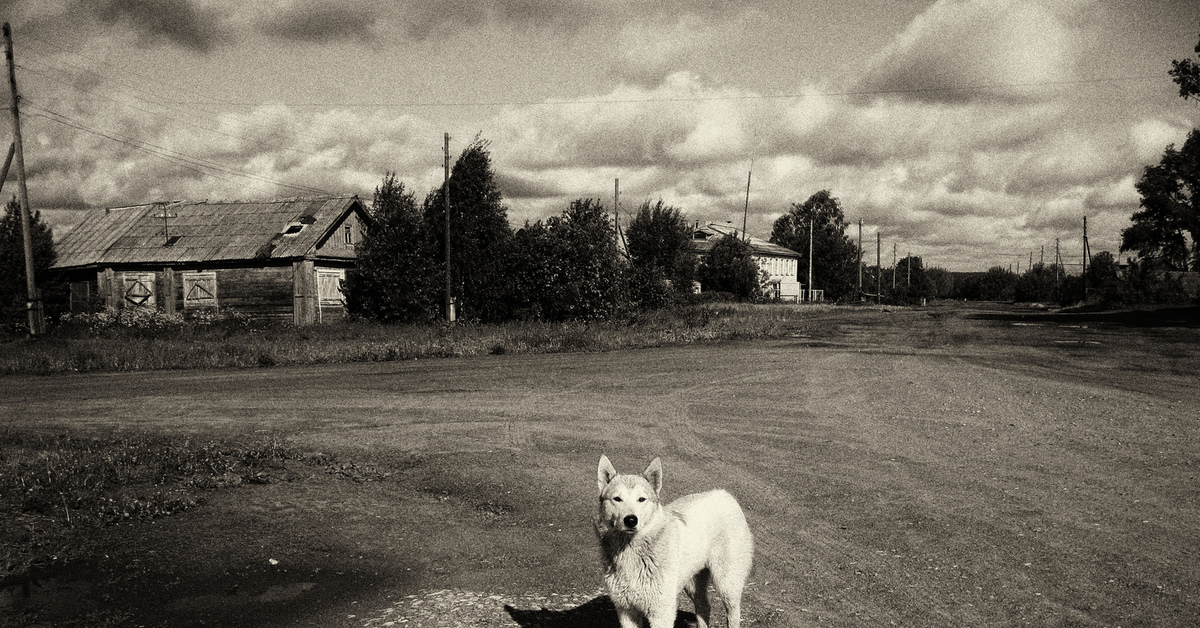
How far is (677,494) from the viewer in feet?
27.2

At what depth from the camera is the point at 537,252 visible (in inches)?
1366

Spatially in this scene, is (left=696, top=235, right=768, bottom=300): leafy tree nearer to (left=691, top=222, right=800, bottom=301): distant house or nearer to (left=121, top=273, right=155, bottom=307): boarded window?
(left=691, top=222, right=800, bottom=301): distant house

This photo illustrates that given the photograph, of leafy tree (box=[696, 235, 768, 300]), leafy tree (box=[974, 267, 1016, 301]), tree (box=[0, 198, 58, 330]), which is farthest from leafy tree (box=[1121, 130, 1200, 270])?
leafy tree (box=[974, 267, 1016, 301])

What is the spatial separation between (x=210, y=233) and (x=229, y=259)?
11.1 feet

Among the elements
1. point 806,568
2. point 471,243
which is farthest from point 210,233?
point 806,568

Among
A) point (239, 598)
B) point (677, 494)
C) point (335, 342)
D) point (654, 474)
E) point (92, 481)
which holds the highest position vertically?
point (654, 474)

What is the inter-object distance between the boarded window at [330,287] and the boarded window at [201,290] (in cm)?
557

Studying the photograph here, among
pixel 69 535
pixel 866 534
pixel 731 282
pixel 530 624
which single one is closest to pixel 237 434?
pixel 69 535

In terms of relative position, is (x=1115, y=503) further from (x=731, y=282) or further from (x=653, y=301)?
(x=731, y=282)

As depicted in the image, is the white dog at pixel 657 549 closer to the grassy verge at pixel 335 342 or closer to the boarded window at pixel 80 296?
the grassy verge at pixel 335 342

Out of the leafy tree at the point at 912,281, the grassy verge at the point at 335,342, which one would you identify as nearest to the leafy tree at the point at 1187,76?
the grassy verge at the point at 335,342

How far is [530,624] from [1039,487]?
6.10m

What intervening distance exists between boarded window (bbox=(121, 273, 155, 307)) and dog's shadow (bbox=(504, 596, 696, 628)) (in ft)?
132

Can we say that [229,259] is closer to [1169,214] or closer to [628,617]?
[628,617]
